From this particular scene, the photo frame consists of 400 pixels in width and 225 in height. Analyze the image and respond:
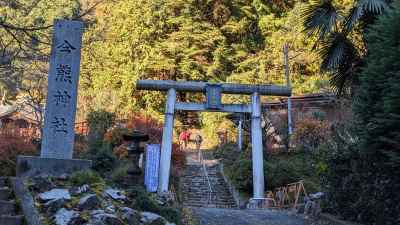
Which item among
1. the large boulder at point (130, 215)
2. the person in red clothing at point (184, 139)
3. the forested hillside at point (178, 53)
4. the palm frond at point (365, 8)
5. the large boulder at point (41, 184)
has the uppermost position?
the forested hillside at point (178, 53)

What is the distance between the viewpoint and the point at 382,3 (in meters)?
12.5

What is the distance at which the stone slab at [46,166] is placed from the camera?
8.72m

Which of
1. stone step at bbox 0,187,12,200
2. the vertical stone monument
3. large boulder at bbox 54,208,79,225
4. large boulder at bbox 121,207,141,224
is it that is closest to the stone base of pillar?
the vertical stone monument

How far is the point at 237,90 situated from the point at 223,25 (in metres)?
18.0

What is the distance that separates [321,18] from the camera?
13.9 m

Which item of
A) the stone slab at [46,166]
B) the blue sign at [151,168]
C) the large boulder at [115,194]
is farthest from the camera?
the blue sign at [151,168]

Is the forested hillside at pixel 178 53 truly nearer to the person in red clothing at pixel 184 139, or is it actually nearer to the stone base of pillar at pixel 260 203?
the person in red clothing at pixel 184 139

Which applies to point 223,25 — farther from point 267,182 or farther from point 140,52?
point 267,182

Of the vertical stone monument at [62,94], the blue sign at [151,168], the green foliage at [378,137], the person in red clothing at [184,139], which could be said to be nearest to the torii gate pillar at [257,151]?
the blue sign at [151,168]

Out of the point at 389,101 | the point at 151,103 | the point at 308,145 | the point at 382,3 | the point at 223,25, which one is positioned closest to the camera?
the point at 389,101

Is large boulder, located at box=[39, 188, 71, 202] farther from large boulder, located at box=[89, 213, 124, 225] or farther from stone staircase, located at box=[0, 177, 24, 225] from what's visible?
large boulder, located at box=[89, 213, 124, 225]

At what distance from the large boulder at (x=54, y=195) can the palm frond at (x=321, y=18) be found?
8.85m

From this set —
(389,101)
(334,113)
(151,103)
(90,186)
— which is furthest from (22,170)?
(151,103)

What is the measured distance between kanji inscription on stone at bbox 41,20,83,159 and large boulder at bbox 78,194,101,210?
7.30 ft
